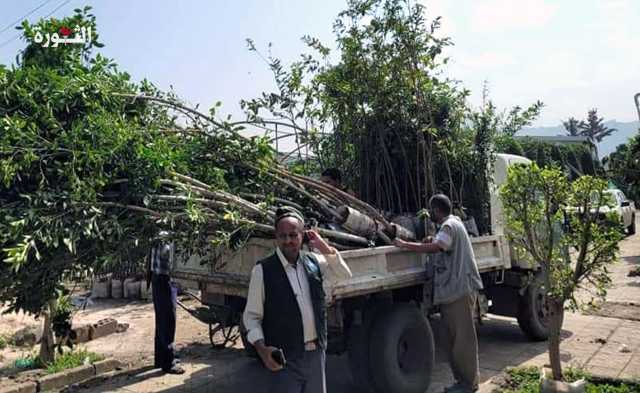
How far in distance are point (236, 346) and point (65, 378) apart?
2030 mm

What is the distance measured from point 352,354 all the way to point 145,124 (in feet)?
8.32

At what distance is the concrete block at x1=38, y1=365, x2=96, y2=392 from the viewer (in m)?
5.41

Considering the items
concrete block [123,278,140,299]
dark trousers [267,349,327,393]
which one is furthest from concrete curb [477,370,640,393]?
concrete block [123,278,140,299]

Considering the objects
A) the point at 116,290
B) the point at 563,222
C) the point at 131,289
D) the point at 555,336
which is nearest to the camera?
the point at 555,336

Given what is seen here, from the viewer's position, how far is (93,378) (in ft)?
18.8

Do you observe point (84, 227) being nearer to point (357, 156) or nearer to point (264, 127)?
point (264, 127)

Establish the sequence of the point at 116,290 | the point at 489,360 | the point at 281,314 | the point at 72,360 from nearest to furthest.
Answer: the point at 281,314, the point at 72,360, the point at 489,360, the point at 116,290

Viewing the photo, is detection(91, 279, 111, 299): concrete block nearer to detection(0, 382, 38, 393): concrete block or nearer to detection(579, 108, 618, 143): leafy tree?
detection(0, 382, 38, 393): concrete block

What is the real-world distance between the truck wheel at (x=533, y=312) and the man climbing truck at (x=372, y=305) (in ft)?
4.40

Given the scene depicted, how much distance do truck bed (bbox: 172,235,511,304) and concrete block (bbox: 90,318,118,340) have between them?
8.84 ft

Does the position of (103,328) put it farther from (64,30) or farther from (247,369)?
(64,30)

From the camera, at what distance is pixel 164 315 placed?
5863 mm

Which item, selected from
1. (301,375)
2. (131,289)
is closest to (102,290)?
(131,289)

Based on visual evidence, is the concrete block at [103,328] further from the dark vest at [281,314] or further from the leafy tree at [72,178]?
the dark vest at [281,314]
